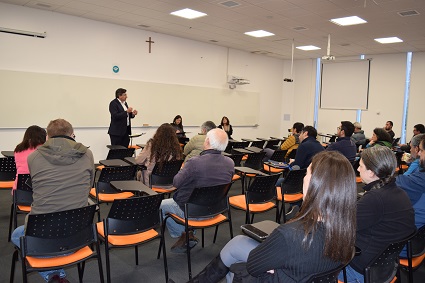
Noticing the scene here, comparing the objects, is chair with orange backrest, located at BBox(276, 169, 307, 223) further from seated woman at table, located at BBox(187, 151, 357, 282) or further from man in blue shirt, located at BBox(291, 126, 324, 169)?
seated woman at table, located at BBox(187, 151, 357, 282)

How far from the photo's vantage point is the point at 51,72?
24.2 feet

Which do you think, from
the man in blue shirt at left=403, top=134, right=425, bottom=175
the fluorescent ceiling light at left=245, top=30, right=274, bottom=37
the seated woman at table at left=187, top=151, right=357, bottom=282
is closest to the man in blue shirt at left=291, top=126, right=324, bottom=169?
the man in blue shirt at left=403, top=134, right=425, bottom=175

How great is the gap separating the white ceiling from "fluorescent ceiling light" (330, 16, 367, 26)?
141 mm

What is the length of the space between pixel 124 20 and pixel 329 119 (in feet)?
26.4

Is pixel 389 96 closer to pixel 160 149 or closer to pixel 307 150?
pixel 307 150

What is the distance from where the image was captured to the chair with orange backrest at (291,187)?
3.89 metres

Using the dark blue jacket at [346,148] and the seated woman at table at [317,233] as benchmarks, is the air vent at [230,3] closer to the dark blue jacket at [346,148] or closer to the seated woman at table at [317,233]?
the dark blue jacket at [346,148]

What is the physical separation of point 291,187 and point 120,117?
13.6 feet

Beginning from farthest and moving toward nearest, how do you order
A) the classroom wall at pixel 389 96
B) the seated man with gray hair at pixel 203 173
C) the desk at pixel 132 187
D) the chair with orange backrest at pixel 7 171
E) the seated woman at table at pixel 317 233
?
the classroom wall at pixel 389 96 < the chair with orange backrest at pixel 7 171 < the seated man with gray hair at pixel 203 173 < the desk at pixel 132 187 < the seated woman at table at pixel 317 233

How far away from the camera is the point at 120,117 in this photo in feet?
22.7

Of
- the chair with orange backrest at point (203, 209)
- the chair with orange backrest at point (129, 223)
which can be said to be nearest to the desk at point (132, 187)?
the chair with orange backrest at point (129, 223)

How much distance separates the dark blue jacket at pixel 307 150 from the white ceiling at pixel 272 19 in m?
2.66

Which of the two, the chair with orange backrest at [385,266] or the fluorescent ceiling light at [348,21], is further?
the fluorescent ceiling light at [348,21]

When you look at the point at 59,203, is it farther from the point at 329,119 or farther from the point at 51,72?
the point at 329,119
